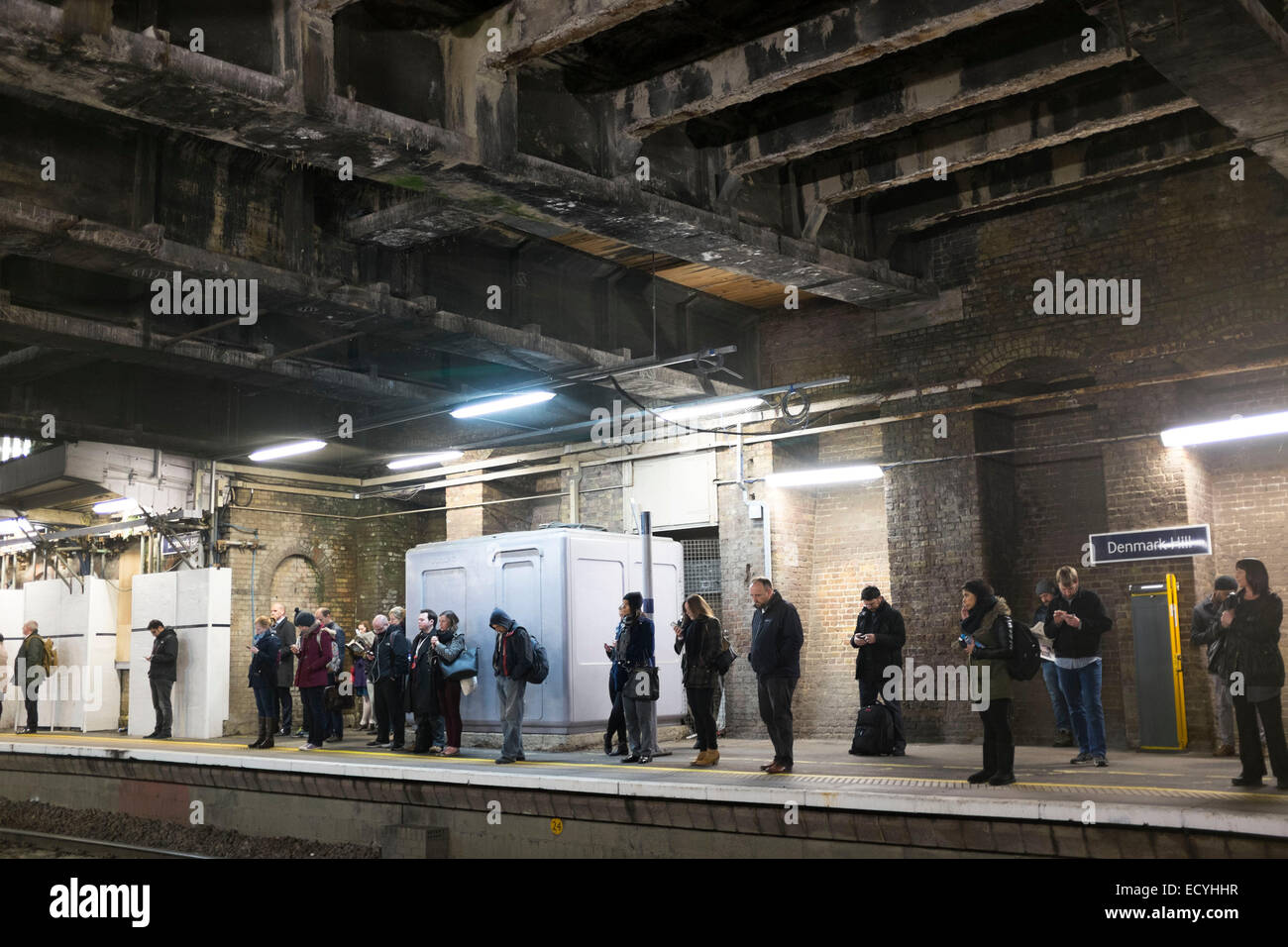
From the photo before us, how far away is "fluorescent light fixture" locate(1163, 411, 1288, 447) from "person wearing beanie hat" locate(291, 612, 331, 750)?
1067cm

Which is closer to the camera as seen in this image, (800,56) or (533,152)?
(800,56)

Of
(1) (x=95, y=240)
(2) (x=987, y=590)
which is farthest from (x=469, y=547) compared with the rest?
(2) (x=987, y=590)

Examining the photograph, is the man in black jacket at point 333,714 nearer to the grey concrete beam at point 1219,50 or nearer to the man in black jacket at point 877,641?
the man in black jacket at point 877,641

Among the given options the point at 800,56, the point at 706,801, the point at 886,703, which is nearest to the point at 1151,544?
the point at 886,703

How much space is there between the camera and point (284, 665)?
18.0m

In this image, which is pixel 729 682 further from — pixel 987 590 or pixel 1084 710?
pixel 987 590

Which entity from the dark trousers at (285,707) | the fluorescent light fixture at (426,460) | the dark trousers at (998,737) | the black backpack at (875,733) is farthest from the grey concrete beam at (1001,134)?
Answer: the dark trousers at (285,707)

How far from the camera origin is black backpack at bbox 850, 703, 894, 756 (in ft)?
42.5

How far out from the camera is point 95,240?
10055 mm

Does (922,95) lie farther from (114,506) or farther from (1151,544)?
(114,506)

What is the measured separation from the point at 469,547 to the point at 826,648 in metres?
5.23

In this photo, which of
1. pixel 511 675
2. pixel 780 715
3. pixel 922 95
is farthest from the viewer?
pixel 511 675

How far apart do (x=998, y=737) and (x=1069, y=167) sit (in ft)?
20.6
